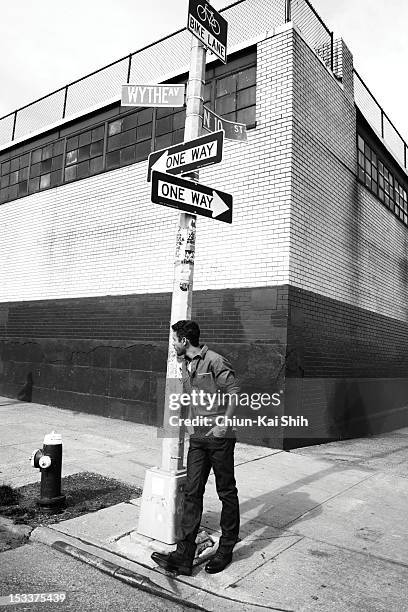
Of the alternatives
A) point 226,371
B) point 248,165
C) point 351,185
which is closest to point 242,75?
point 248,165

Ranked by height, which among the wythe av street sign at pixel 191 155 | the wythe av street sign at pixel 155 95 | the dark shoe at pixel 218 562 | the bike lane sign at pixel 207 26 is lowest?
the dark shoe at pixel 218 562

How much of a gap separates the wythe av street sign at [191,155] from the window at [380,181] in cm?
845

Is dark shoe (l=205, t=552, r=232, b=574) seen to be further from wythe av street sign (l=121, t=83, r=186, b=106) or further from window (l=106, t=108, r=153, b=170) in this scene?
window (l=106, t=108, r=153, b=170)

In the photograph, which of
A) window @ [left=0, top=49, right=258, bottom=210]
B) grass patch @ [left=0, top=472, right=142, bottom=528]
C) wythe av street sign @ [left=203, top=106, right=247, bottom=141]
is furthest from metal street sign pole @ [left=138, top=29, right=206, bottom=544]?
window @ [left=0, top=49, right=258, bottom=210]

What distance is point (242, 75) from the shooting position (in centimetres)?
986

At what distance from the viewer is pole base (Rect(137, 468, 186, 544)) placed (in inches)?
154

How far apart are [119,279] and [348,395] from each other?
5.55 meters

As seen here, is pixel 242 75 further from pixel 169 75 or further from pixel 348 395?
pixel 348 395

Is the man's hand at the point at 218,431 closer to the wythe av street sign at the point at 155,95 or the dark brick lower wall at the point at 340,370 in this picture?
the wythe av street sign at the point at 155,95

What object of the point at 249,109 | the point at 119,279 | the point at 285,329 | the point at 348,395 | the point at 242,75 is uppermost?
the point at 242,75

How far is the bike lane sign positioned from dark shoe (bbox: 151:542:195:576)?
4446mm

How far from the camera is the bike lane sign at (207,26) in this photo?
4.65 meters

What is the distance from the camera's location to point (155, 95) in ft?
16.1

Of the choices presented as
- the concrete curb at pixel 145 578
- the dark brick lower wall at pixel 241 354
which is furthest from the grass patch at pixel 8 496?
the dark brick lower wall at pixel 241 354
